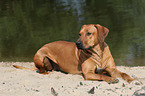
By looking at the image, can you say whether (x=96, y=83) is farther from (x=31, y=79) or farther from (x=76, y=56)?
(x=31, y=79)

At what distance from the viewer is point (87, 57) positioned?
236 inches

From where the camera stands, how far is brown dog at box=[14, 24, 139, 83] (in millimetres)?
5691

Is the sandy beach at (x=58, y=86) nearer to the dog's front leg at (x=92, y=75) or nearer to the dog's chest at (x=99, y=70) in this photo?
the dog's front leg at (x=92, y=75)

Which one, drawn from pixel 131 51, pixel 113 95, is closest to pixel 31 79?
pixel 113 95

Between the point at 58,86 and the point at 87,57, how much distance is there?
1.07 meters

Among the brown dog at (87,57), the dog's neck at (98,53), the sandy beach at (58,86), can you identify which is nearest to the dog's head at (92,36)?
the brown dog at (87,57)

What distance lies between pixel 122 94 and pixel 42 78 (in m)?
2.09

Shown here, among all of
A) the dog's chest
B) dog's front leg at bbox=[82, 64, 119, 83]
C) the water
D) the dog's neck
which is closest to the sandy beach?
dog's front leg at bbox=[82, 64, 119, 83]

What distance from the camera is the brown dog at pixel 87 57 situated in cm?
569

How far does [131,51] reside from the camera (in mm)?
9922

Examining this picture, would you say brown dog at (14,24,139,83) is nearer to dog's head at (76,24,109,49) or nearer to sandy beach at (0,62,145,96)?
dog's head at (76,24,109,49)

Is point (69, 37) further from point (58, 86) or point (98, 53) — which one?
point (58, 86)

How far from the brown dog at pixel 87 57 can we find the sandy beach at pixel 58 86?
200 mm

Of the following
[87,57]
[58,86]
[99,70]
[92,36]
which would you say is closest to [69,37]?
[87,57]
